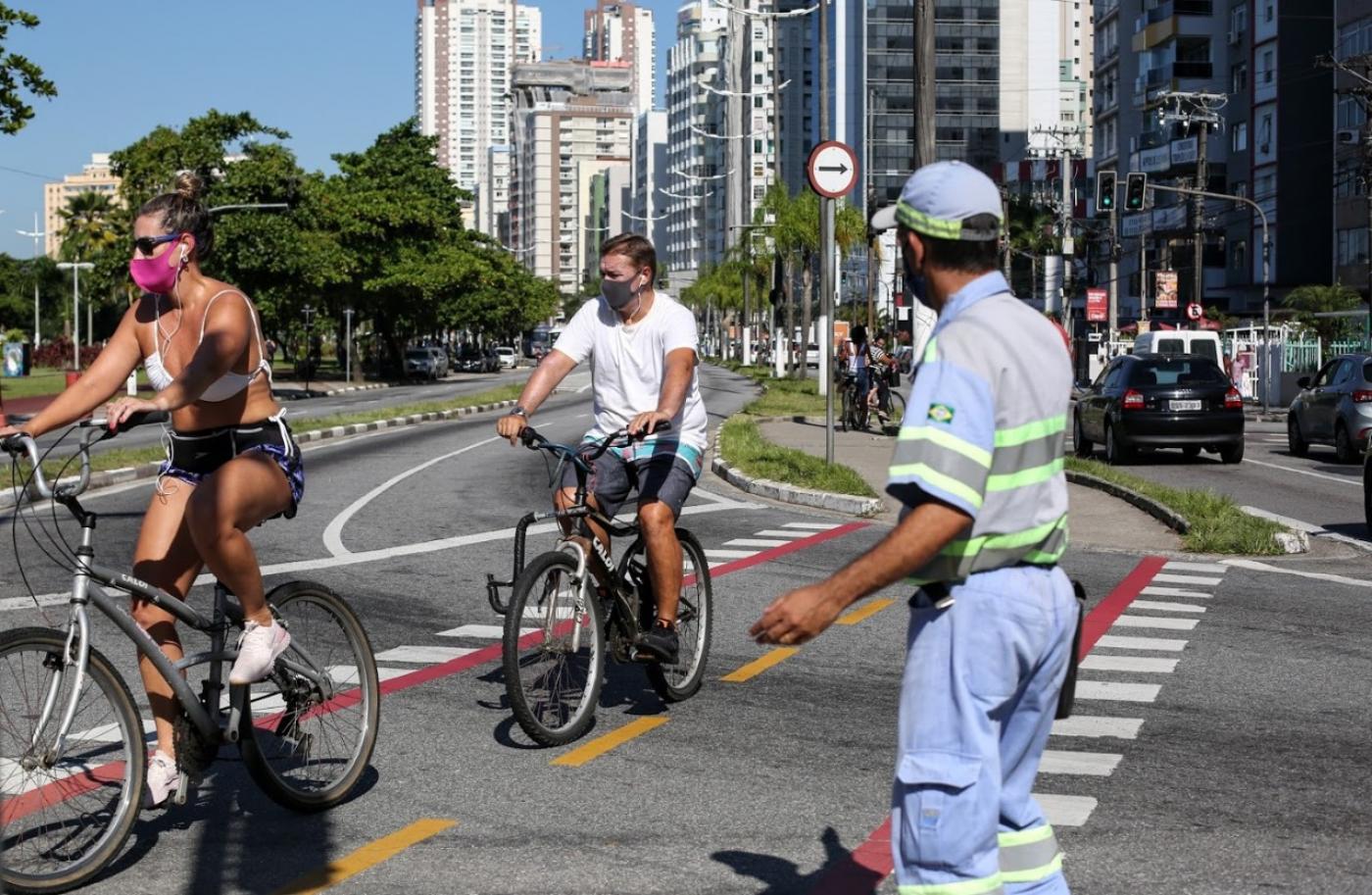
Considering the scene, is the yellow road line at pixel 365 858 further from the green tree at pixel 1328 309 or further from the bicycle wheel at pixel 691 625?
the green tree at pixel 1328 309

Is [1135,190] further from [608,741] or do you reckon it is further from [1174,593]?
[608,741]

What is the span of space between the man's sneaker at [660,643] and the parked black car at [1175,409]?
63.4ft

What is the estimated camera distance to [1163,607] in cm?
1095

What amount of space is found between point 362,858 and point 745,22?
189 meters

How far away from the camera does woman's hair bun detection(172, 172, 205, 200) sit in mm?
5692

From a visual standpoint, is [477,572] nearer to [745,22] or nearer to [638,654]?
[638,654]

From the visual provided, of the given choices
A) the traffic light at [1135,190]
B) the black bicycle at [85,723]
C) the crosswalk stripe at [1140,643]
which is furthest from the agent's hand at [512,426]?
the traffic light at [1135,190]

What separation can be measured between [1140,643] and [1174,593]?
228cm

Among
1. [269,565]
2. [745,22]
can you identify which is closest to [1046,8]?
[745,22]

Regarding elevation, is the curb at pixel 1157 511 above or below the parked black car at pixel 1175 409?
below

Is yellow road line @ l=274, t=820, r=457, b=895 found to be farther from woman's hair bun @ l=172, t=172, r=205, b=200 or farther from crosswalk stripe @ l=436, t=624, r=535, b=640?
crosswalk stripe @ l=436, t=624, r=535, b=640

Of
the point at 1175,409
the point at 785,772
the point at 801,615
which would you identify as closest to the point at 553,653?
the point at 785,772

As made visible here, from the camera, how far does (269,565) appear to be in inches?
496

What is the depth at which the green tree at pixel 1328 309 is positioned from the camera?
51.3 m
